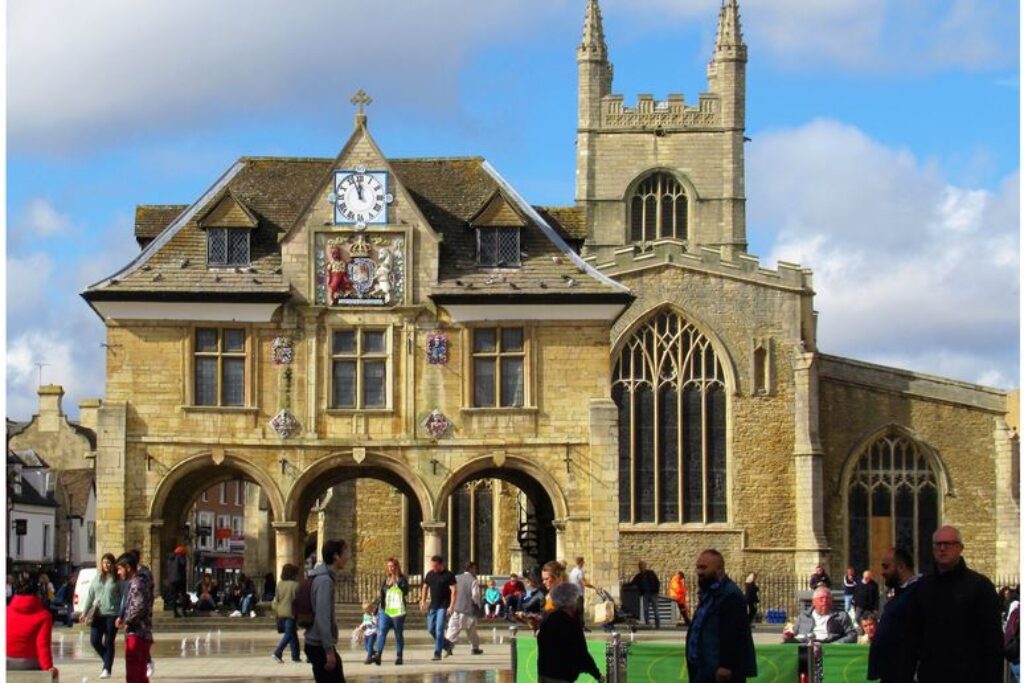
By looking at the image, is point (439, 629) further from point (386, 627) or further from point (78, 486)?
point (78, 486)

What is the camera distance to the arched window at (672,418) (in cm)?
6384

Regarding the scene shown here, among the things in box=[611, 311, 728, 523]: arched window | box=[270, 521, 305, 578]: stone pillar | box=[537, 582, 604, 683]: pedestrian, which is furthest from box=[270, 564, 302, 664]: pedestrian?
box=[611, 311, 728, 523]: arched window

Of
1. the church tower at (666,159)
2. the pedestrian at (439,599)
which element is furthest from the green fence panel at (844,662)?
the church tower at (666,159)

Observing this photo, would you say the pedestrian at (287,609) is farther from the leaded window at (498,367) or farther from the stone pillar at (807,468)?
the stone pillar at (807,468)

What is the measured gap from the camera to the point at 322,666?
18.9 m

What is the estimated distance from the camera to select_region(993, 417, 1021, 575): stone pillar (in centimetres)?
6406

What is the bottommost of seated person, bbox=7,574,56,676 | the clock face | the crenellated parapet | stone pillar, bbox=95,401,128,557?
seated person, bbox=7,574,56,676

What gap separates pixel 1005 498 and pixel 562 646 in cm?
4963

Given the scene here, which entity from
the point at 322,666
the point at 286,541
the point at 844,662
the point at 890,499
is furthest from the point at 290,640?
the point at 890,499

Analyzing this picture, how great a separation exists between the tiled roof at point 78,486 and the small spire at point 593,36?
2492 cm

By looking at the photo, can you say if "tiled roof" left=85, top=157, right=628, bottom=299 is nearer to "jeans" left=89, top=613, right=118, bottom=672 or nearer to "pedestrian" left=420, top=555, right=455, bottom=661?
"pedestrian" left=420, top=555, right=455, bottom=661

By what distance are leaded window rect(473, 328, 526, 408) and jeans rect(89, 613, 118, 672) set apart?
55.4 ft

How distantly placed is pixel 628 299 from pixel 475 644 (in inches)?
449

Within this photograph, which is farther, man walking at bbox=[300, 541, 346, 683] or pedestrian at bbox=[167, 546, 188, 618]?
pedestrian at bbox=[167, 546, 188, 618]
